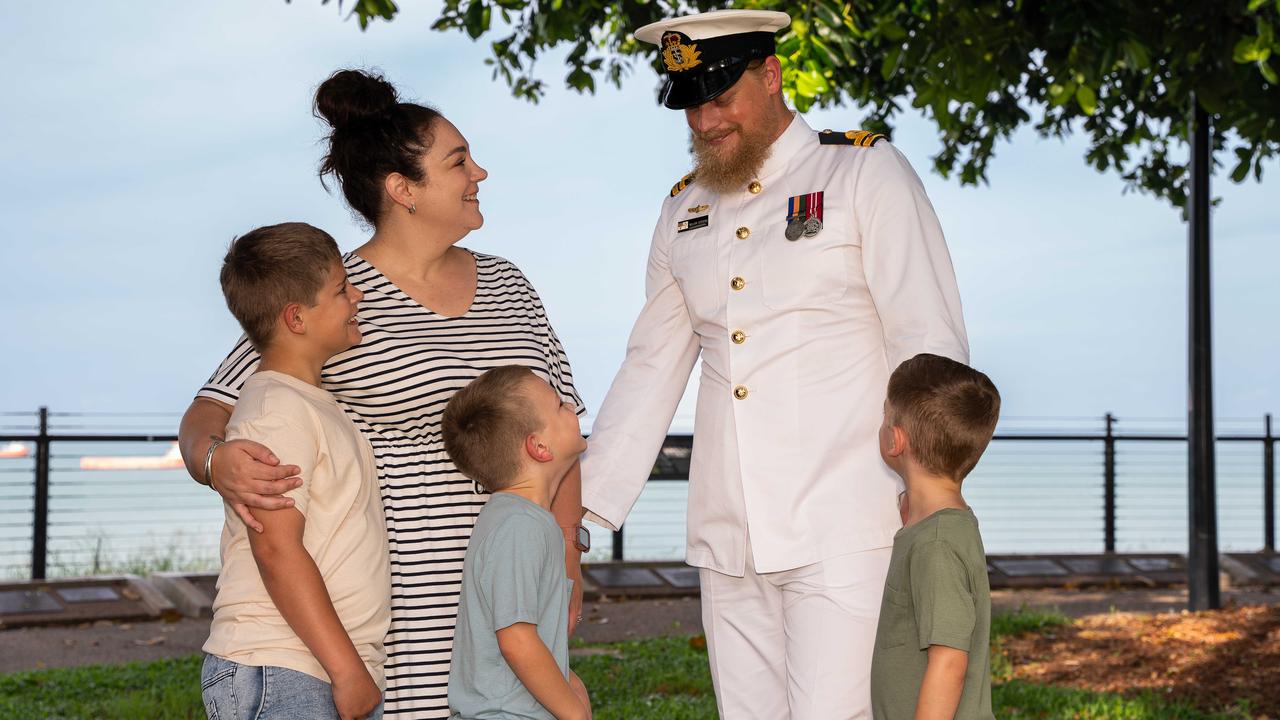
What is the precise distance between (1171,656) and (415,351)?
237 inches

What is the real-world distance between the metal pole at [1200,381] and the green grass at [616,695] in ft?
7.97

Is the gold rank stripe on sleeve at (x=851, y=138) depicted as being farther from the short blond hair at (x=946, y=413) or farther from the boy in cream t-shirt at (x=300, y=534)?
the boy in cream t-shirt at (x=300, y=534)

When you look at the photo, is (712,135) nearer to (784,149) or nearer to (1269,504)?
(784,149)

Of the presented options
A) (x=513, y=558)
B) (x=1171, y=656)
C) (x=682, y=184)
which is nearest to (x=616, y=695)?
(x=1171, y=656)

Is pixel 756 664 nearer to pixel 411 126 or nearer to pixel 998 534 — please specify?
pixel 411 126

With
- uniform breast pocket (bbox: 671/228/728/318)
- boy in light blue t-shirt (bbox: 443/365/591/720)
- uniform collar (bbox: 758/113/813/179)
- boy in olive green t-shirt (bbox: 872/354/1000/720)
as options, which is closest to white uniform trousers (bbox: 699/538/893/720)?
boy in olive green t-shirt (bbox: 872/354/1000/720)

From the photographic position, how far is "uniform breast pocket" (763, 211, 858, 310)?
301 cm

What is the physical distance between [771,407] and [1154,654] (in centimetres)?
541

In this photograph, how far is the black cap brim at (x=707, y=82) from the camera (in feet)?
10.4

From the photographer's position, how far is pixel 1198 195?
353 inches

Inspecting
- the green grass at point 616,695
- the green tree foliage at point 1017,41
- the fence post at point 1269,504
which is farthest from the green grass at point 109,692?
the fence post at point 1269,504

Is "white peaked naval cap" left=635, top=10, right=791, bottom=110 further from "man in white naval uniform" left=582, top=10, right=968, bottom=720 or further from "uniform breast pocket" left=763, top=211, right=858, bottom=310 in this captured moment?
"uniform breast pocket" left=763, top=211, right=858, bottom=310

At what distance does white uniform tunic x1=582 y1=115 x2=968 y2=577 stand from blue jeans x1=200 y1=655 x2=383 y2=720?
3.43 ft

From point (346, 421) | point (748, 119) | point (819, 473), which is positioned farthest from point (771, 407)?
point (346, 421)
